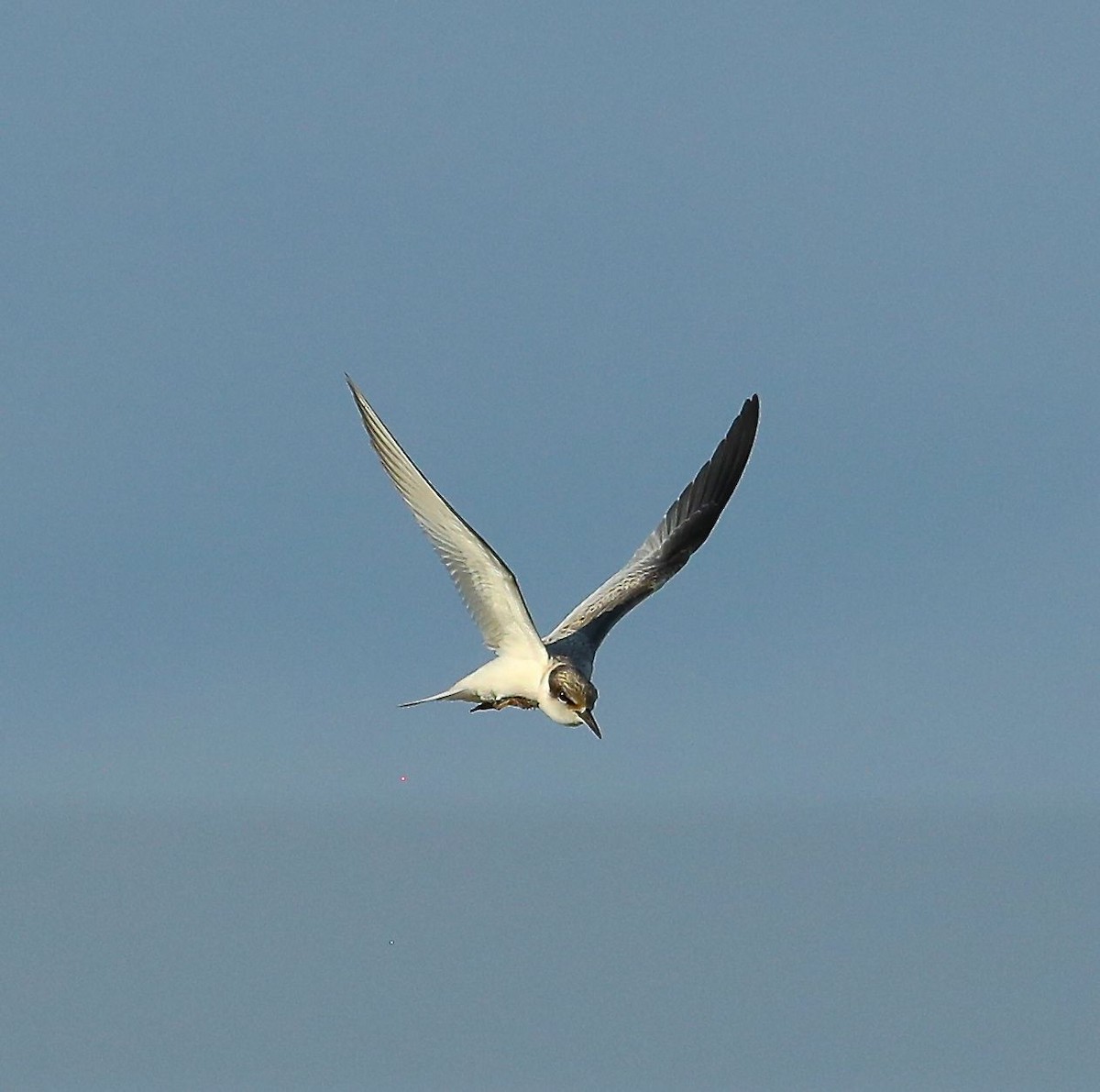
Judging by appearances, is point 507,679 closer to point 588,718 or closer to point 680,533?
point 588,718

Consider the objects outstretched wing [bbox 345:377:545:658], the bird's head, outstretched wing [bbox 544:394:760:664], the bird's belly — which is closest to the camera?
outstretched wing [bbox 345:377:545:658]

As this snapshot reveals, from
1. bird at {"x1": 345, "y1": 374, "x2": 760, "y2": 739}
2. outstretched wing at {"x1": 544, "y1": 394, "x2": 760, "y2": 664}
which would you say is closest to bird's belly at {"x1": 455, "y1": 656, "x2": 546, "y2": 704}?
bird at {"x1": 345, "y1": 374, "x2": 760, "y2": 739}

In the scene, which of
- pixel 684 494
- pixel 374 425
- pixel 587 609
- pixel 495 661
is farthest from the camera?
pixel 684 494

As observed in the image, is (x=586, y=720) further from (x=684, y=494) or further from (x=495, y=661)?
(x=684, y=494)

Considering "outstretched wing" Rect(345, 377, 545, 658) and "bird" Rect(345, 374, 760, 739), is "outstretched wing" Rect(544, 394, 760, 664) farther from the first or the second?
"outstretched wing" Rect(345, 377, 545, 658)

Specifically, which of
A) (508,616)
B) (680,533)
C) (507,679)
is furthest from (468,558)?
(680,533)

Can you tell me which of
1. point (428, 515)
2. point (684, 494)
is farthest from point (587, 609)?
point (428, 515)

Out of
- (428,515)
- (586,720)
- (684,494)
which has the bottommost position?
(586,720)

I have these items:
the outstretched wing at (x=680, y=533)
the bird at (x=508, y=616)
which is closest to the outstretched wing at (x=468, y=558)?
the bird at (x=508, y=616)
